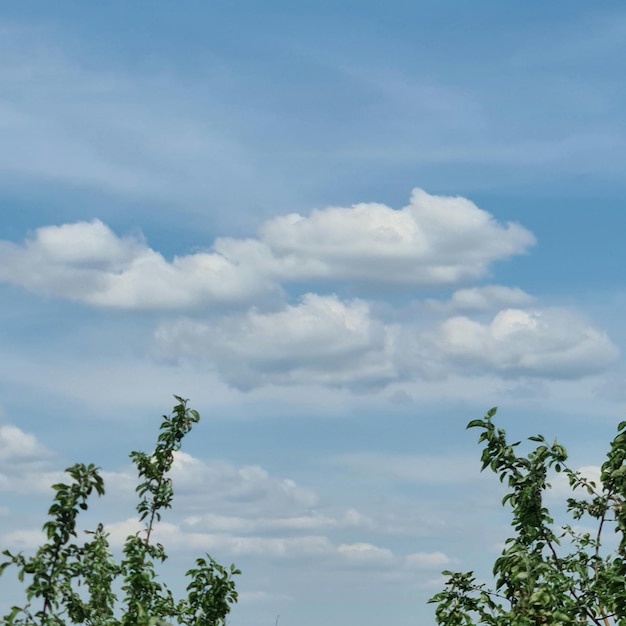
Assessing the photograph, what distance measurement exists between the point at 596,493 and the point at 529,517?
6.04 feet

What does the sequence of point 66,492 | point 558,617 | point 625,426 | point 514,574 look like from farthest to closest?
1. point 625,426
2. point 514,574
3. point 558,617
4. point 66,492

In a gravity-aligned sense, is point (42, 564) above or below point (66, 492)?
below

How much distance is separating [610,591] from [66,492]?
320 inches

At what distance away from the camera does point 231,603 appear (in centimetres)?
1712

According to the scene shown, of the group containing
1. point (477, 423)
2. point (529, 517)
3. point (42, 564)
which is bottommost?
point (42, 564)

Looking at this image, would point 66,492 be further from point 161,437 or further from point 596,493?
point 596,493

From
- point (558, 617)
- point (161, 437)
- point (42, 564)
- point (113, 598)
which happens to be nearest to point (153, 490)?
point (161, 437)

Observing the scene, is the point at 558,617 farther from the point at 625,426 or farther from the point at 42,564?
the point at 42,564

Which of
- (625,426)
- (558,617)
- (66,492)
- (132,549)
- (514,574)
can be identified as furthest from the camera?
(132,549)

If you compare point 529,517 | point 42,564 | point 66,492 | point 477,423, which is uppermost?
point 477,423

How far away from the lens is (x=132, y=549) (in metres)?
16.8

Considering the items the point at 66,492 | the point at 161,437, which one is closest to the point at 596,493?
the point at 161,437

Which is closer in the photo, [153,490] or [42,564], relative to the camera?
[42,564]

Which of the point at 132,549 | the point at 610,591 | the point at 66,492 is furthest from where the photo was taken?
the point at 132,549
